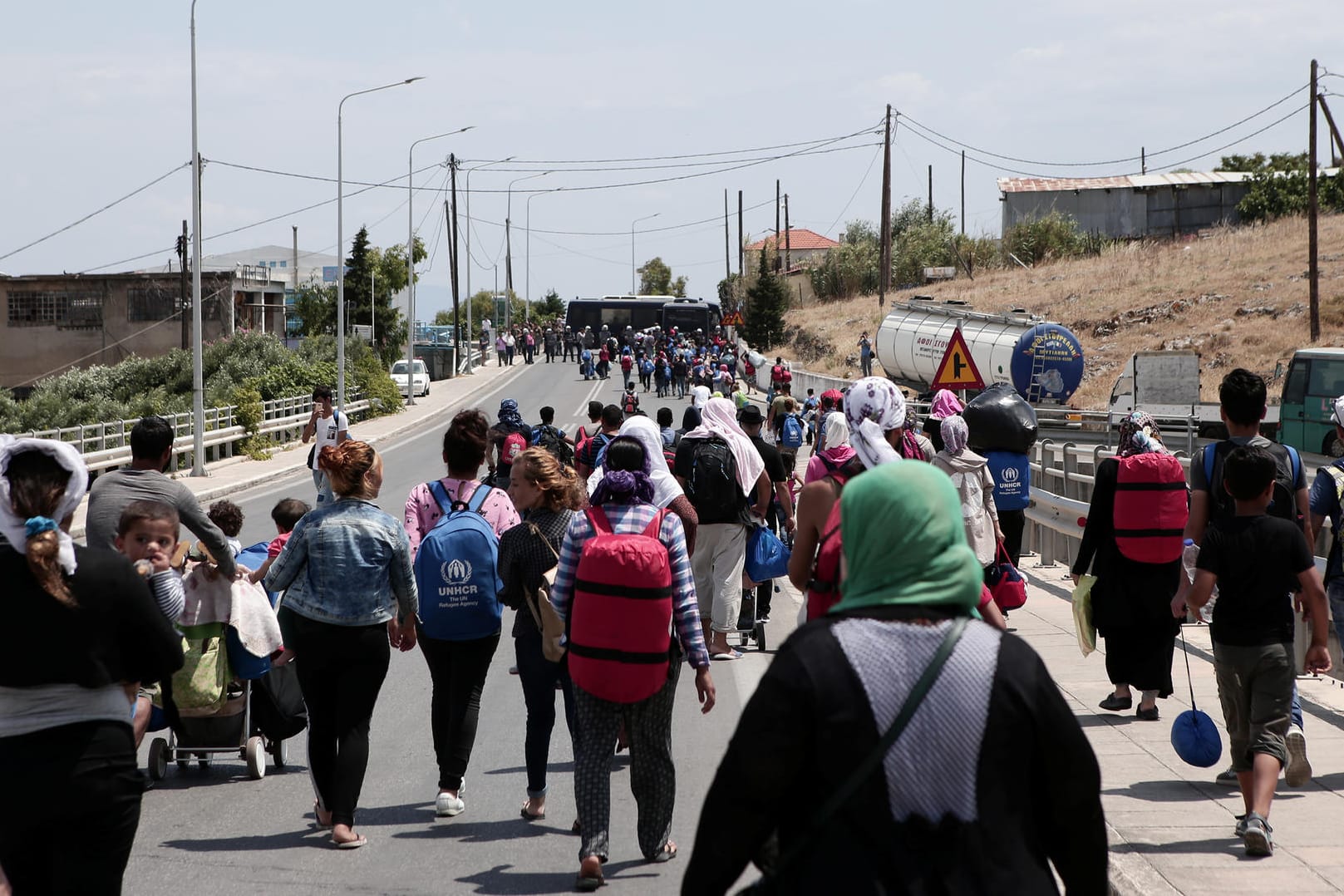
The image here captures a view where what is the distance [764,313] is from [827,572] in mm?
67304

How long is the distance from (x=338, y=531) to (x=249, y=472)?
24.2 meters

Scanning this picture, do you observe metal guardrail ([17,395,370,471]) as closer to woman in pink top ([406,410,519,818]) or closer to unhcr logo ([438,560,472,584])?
woman in pink top ([406,410,519,818])

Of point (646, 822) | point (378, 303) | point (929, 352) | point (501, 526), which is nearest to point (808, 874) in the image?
point (646, 822)

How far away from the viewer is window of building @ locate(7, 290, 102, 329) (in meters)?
69.4

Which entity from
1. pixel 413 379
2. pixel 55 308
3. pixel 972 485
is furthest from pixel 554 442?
pixel 55 308

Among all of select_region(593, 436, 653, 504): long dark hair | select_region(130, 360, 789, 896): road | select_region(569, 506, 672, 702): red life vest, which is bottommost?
select_region(130, 360, 789, 896): road

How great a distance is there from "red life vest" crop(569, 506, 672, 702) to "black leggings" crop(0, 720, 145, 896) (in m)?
2.07

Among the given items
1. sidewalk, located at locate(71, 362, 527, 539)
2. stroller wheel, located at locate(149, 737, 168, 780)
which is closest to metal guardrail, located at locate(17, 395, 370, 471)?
sidewalk, located at locate(71, 362, 527, 539)

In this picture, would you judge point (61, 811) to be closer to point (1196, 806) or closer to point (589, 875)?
point (589, 875)

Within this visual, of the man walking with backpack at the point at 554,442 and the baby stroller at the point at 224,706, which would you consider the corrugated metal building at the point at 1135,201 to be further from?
the baby stroller at the point at 224,706

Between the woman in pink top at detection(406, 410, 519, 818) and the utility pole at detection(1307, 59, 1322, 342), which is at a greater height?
the utility pole at detection(1307, 59, 1322, 342)

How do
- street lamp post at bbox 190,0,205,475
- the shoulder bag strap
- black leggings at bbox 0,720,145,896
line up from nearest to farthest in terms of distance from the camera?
the shoulder bag strap
black leggings at bbox 0,720,145,896
street lamp post at bbox 190,0,205,475

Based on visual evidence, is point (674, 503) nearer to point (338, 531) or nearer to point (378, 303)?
point (338, 531)

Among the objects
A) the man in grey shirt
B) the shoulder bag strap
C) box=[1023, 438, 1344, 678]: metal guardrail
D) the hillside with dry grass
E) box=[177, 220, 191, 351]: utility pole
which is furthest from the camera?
box=[177, 220, 191, 351]: utility pole
